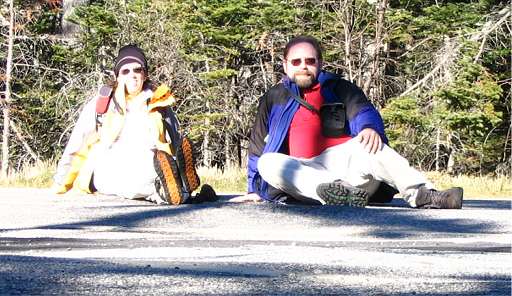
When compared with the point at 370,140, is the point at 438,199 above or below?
below

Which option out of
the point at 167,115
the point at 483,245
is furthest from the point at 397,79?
the point at 483,245

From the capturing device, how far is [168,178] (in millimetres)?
9227

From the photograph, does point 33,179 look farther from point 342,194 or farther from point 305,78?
point 342,194

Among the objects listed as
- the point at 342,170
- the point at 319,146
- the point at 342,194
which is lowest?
the point at 342,194

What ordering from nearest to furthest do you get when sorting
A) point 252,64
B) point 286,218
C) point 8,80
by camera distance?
point 286,218 → point 8,80 → point 252,64

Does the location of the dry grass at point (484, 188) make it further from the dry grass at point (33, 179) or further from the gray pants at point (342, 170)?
the dry grass at point (33, 179)

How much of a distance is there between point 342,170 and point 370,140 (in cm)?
35

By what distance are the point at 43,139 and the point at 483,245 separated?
2850 cm

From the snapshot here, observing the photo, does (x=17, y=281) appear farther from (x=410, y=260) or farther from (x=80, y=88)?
(x=80, y=88)

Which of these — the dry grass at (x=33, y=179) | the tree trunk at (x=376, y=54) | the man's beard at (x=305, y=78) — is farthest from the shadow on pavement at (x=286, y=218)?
the tree trunk at (x=376, y=54)

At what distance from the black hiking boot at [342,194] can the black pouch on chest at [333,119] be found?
1.85ft

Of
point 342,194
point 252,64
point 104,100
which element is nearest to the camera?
point 342,194

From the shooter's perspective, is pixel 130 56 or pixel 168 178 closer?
pixel 168 178

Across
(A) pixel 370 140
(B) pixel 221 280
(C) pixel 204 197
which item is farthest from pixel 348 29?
(B) pixel 221 280
